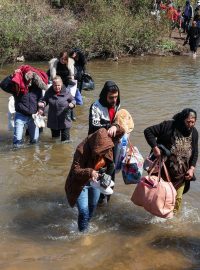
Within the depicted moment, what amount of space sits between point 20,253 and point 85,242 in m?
0.79

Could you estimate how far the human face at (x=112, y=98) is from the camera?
18.8ft

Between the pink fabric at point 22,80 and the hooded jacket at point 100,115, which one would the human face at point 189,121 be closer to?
the hooded jacket at point 100,115

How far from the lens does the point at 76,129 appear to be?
1027 cm

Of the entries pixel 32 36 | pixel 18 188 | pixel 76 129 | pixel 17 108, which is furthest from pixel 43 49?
pixel 18 188

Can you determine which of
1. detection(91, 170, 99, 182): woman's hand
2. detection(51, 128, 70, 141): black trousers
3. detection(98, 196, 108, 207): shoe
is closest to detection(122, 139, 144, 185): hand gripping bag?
detection(98, 196, 108, 207): shoe

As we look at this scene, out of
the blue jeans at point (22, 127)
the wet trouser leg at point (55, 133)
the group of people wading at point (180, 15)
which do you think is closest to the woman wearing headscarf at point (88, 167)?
the blue jeans at point (22, 127)

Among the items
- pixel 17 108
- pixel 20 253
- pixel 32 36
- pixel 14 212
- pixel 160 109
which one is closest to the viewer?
pixel 20 253

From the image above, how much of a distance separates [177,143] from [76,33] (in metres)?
15.4

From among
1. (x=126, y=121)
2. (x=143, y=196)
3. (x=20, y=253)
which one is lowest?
(x=20, y=253)

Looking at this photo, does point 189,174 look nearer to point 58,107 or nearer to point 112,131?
point 112,131

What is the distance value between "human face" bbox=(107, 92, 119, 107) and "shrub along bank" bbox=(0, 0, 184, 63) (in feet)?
43.3

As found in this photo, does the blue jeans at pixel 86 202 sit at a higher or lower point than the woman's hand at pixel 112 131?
lower

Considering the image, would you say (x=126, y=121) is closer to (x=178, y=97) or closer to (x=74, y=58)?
(x=74, y=58)

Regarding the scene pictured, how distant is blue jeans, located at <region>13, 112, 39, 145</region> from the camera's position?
8453mm
